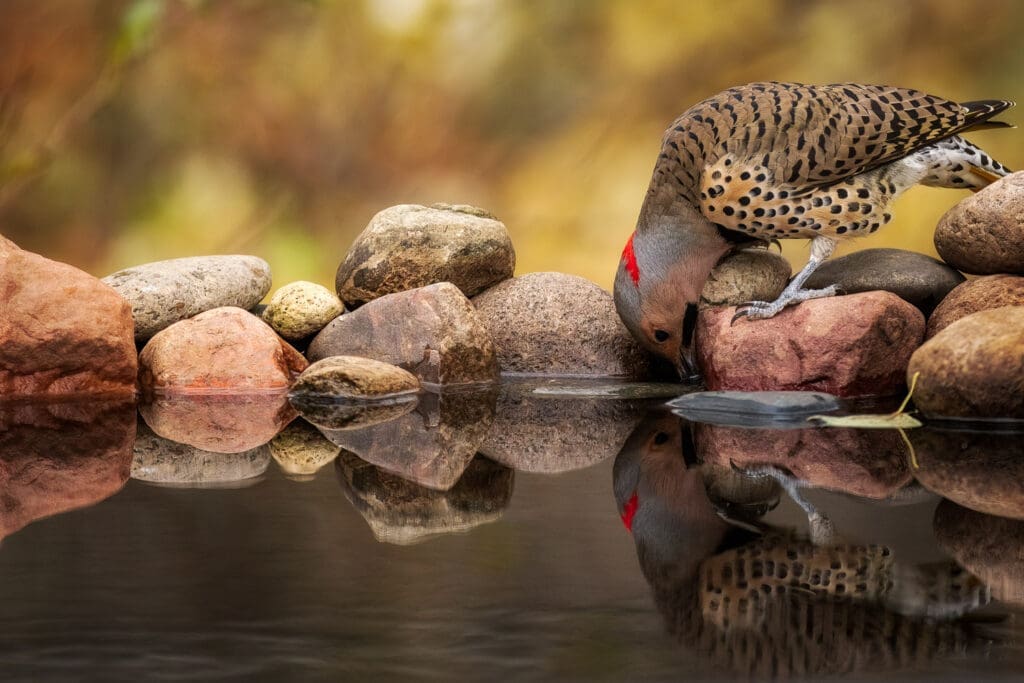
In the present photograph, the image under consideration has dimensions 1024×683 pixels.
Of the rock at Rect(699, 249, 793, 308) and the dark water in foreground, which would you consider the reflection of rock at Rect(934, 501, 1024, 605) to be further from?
the rock at Rect(699, 249, 793, 308)

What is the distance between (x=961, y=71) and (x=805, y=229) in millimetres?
2792

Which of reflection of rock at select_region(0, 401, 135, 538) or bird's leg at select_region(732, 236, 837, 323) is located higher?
bird's leg at select_region(732, 236, 837, 323)

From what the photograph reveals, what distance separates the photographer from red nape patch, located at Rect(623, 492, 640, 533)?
9.57 ft

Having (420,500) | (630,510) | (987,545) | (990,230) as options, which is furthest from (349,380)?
(987,545)

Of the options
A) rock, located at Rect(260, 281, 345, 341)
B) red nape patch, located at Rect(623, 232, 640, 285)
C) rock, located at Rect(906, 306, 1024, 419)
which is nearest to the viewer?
rock, located at Rect(906, 306, 1024, 419)

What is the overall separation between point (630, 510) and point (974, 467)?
3.82 ft

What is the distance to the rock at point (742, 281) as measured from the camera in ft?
18.9

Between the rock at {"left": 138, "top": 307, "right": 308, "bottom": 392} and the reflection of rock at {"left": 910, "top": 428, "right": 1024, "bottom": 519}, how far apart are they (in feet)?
10.3

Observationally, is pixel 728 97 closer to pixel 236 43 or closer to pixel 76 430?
pixel 76 430

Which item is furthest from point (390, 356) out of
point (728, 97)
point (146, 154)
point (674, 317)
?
point (146, 154)

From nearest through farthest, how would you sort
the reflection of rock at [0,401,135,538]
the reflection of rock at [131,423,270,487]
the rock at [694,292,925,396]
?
the reflection of rock at [0,401,135,538], the reflection of rock at [131,423,270,487], the rock at [694,292,925,396]

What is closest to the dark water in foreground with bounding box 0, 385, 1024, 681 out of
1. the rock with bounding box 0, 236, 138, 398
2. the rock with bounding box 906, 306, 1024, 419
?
the rock with bounding box 906, 306, 1024, 419

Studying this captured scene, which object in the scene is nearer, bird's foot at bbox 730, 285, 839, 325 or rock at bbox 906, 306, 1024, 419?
rock at bbox 906, 306, 1024, 419

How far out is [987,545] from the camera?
2.62 m
